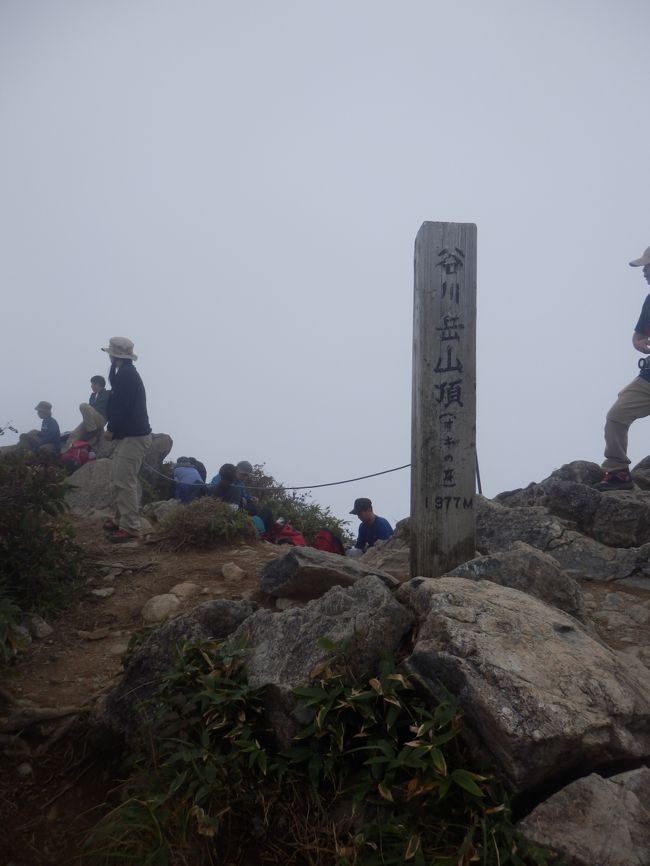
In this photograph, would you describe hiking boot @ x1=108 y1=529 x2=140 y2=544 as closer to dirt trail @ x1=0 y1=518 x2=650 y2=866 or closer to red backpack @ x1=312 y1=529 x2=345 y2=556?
dirt trail @ x1=0 y1=518 x2=650 y2=866

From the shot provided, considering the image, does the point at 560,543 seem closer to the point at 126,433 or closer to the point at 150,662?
the point at 150,662

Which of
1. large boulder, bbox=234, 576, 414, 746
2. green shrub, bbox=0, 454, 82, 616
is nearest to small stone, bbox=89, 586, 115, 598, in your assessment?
green shrub, bbox=0, 454, 82, 616

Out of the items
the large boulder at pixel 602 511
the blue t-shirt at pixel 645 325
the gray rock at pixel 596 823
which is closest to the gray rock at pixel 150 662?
the gray rock at pixel 596 823

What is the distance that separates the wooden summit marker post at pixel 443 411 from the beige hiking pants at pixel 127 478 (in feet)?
13.7

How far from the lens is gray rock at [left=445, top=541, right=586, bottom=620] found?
4430 millimetres

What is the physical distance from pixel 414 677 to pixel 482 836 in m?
0.72

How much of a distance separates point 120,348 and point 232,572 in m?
3.56

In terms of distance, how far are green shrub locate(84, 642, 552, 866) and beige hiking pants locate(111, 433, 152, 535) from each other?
505 centimetres

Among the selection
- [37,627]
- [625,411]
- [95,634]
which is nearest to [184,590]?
[95,634]

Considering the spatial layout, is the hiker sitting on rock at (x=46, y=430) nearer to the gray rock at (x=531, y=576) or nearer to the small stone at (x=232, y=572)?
the small stone at (x=232, y=572)

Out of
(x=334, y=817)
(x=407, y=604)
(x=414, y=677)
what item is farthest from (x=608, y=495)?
(x=334, y=817)

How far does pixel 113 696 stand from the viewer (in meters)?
3.57

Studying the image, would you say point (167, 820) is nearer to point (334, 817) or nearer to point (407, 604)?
point (334, 817)

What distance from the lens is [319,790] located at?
2.88 metres
